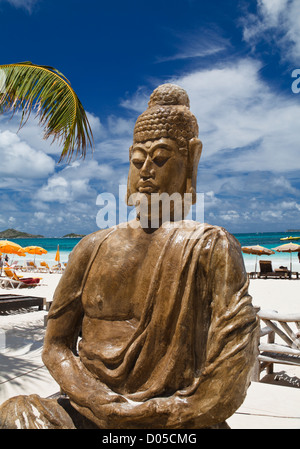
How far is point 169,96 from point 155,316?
1.53 m

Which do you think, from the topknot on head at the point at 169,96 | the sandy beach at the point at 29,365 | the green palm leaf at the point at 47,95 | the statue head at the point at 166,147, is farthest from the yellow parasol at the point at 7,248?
the topknot on head at the point at 169,96

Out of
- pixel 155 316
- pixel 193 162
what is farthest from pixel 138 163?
pixel 155 316

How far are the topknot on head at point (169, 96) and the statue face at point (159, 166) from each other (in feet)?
1.03

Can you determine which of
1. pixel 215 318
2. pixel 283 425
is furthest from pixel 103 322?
pixel 283 425

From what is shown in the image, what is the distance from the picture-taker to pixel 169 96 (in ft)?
8.56

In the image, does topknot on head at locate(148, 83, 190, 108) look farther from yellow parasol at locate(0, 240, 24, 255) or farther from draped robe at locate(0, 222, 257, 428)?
yellow parasol at locate(0, 240, 24, 255)

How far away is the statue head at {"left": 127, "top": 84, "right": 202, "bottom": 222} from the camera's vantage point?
99.2 inches

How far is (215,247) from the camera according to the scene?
2223mm

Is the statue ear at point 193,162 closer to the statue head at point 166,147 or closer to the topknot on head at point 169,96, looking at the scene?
the statue head at point 166,147

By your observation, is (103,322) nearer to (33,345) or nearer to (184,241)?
(184,241)

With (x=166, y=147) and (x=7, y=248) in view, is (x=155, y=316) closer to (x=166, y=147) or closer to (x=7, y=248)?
(x=166, y=147)

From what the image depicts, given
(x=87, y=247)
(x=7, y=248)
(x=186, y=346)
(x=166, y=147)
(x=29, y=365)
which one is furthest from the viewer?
(x=7, y=248)

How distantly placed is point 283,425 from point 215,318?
6.70 ft

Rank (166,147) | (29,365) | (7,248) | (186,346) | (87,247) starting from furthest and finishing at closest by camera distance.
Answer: (7,248), (29,365), (87,247), (166,147), (186,346)
